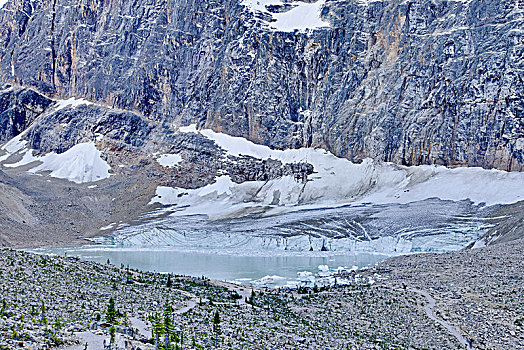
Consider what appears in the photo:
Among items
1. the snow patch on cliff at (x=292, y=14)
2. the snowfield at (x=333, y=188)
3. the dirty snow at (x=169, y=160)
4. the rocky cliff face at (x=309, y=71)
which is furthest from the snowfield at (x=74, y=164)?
the snow patch on cliff at (x=292, y=14)

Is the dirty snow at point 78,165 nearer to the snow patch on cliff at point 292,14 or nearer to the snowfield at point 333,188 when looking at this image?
the snowfield at point 333,188

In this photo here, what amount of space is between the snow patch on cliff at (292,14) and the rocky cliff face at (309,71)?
2.47ft

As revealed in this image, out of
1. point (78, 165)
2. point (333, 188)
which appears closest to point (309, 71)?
point (333, 188)

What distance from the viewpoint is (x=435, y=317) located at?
16125mm

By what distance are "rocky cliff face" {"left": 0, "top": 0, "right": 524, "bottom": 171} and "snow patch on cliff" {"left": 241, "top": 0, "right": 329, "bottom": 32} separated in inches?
29.6

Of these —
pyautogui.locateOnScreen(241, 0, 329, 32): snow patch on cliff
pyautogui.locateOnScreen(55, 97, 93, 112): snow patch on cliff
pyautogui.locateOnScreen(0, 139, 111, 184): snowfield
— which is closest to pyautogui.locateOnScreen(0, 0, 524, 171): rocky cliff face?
pyautogui.locateOnScreen(241, 0, 329, 32): snow patch on cliff

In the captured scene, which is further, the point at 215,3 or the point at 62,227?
the point at 215,3

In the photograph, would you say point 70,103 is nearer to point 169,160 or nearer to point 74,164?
point 74,164

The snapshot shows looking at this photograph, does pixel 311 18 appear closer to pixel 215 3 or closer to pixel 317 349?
pixel 215 3

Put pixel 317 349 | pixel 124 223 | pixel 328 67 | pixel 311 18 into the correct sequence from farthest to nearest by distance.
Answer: pixel 311 18 < pixel 328 67 < pixel 124 223 < pixel 317 349

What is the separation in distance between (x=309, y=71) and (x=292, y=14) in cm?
1331

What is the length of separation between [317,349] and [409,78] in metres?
65.5

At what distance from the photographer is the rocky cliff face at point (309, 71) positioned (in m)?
64.0

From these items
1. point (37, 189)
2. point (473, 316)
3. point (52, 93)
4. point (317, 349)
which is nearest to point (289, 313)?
point (317, 349)
